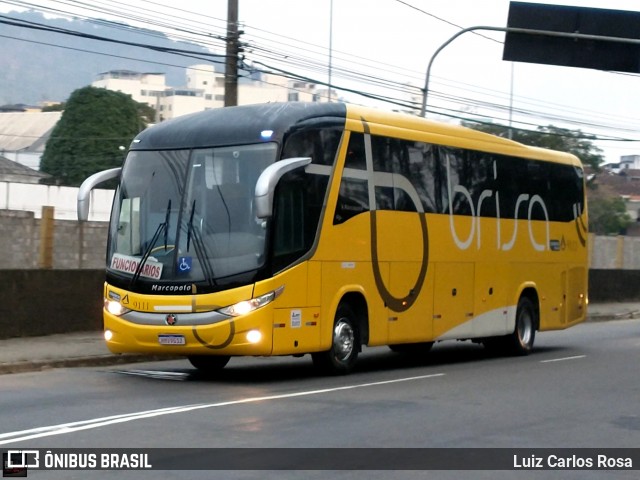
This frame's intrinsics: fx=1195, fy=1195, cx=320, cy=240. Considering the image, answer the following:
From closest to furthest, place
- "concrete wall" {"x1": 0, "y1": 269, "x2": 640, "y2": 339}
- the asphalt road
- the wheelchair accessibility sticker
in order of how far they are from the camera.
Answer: the asphalt road
the wheelchair accessibility sticker
"concrete wall" {"x1": 0, "y1": 269, "x2": 640, "y2": 339}

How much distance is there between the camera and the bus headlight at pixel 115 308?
1520cm

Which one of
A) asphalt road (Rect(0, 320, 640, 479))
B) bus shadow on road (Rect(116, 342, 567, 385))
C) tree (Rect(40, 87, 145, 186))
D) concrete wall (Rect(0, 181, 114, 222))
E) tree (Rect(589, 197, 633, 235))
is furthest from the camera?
tree (Rect(589, 197, 633, 235))

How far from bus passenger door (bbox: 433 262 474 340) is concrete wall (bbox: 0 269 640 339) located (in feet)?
21.2

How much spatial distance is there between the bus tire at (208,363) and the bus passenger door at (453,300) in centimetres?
342

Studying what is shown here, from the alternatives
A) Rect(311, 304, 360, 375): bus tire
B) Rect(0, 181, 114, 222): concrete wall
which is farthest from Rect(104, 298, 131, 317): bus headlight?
Rect(0, 181, 114, 222): concrete wall

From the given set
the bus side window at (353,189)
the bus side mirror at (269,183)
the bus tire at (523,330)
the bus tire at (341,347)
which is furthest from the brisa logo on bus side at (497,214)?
the bus side mirror at (269,183)

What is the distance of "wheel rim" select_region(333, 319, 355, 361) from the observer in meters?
15.8

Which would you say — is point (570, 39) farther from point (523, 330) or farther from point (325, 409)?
point (325, 409)

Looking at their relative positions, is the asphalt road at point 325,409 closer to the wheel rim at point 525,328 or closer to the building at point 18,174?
the wheel rim at point 525,328

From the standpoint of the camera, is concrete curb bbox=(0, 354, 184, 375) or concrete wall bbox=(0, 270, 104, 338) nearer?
concrete curb bbox=(0, 354, 184, 375)

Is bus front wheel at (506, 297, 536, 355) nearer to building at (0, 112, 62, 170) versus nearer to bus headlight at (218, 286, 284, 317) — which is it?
bus headlight at (218, 286, 284, 317)

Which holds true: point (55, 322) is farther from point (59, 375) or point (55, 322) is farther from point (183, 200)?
point (183, 200)

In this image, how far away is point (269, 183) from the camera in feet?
45.7

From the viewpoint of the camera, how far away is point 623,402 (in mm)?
13750
